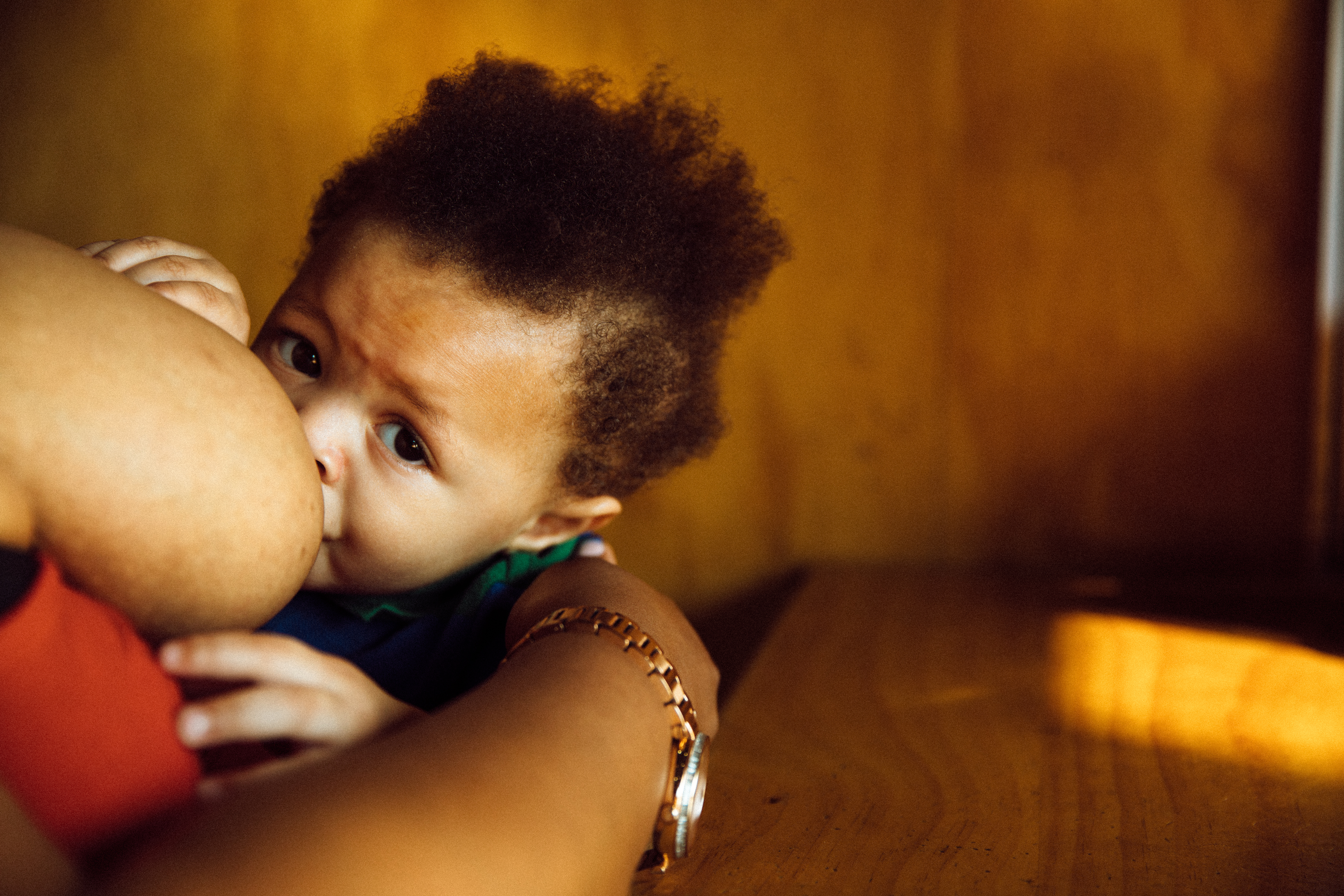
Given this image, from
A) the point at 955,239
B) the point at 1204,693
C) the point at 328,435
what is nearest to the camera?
the point at 328,435

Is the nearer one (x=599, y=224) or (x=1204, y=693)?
(x=599, y=224)

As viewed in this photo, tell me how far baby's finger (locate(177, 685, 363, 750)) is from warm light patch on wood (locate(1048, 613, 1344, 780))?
65cm

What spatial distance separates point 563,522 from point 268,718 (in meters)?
0.53

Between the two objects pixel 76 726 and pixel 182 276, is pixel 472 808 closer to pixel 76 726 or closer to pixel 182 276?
pixel 76 726

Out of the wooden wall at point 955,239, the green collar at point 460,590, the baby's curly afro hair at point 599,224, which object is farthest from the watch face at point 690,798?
the wooden wall at point 955,239

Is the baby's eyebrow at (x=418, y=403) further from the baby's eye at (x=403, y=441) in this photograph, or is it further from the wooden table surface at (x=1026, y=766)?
the wooden table surface at (x=1026, y=766)

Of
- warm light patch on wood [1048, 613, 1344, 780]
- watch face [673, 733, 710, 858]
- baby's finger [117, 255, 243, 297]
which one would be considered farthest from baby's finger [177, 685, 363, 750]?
warm light patch on wood [1048, 613, 1344, 780]

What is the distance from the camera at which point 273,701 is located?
0.34 m

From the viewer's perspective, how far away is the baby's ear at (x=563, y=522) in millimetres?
833

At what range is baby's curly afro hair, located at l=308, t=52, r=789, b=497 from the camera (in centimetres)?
71

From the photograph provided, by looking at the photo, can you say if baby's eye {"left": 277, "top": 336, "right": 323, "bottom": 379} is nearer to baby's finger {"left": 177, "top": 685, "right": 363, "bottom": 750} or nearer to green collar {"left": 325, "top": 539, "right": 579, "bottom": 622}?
green collar {"left": 325, "top": 539, "right": 579, "bottom": 622}

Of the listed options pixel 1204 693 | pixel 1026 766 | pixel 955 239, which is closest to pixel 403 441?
pixel 1026 766

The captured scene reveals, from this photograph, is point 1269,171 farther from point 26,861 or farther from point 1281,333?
point 26,861

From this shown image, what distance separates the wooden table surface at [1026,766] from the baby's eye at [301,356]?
0.42 metres
